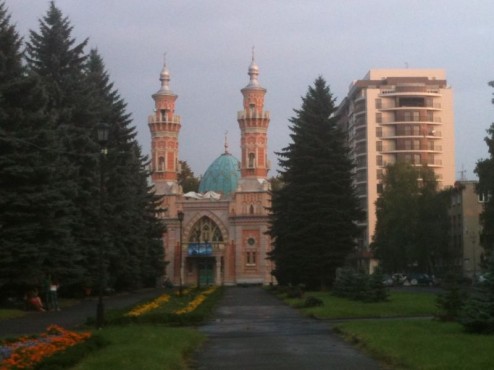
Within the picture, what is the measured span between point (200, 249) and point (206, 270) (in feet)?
12.3

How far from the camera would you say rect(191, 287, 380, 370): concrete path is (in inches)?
593

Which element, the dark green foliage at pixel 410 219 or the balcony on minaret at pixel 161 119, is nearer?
the dark green foliage at pixel 410 219

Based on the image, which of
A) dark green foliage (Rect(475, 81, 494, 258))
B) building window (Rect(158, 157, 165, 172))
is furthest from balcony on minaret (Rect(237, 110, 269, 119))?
dark green foliage (Rect(475, 81, 494, 258))

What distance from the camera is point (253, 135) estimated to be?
10338 cm

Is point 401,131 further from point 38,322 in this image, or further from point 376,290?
point 38,322

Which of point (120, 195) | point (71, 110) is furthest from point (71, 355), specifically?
point (120, 195)

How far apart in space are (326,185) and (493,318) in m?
35.1

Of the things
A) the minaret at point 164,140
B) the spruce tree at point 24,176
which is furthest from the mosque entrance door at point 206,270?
the spruce tree at point 24,176

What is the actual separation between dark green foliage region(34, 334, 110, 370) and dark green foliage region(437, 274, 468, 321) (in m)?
9.64

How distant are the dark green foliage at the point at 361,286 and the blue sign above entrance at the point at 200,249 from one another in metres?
62.1

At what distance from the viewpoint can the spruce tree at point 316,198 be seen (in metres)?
52.2

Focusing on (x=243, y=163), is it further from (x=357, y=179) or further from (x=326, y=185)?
(x=326, y=185)

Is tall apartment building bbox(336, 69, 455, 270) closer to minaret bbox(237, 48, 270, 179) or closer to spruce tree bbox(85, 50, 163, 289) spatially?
minaret bbox(237, 48, 270, 179)

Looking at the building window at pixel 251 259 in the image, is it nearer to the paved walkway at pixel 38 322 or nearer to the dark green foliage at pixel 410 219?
the dark green foliage at pixel 410 219
